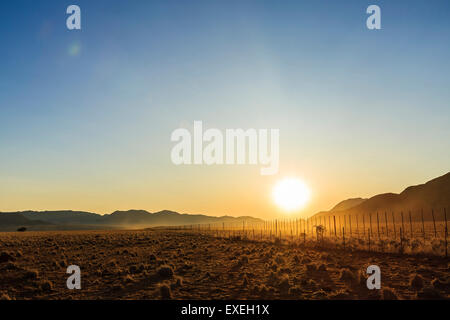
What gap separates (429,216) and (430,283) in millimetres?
157879

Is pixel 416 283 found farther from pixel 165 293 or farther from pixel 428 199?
pixel 428 199

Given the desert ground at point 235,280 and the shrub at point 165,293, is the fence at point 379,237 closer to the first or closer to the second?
the desert ground at point 235,280

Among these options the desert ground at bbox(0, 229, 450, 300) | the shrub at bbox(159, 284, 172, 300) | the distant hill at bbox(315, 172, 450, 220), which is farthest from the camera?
the distant hill at bbox(315, 172, 450, 220)

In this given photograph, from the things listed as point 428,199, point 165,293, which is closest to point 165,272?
point 165,293

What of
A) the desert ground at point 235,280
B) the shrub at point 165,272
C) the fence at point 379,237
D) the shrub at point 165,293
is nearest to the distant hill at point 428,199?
the fence at point 379,237

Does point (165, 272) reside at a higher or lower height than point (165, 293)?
lower

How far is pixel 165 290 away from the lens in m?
17.6

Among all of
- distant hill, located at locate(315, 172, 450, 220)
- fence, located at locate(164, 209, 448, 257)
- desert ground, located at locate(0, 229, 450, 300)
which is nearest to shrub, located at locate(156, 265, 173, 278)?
desert ground, located at locate(0, 229, 450, 300)

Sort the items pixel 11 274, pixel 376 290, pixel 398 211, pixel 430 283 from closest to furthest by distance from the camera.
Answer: pixel 376 290
pixel 430 283
pixel 11 274
pixel 398 211

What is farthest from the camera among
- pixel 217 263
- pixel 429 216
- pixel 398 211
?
pixel 398 211

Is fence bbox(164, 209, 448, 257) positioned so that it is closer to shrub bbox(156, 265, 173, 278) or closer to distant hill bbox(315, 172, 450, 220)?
distant hill bbox(315, 172, 450, 220)
